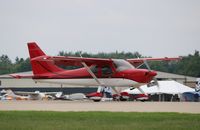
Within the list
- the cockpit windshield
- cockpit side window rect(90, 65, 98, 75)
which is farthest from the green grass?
cockpit side window rect(90, 65, 98, 75)

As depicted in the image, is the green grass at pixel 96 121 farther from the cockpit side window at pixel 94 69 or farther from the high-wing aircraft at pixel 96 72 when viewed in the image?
the cockpit side window at pixel 94 69

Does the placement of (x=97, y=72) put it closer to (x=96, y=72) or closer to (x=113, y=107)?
(x=96, y=72)

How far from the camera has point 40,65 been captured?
42219 mm

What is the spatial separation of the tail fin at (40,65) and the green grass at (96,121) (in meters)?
17.6

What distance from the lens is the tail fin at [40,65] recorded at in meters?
41.7

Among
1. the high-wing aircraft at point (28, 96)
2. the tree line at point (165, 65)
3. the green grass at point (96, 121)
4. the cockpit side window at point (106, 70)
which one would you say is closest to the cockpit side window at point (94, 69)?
the cockpit side window at point (106, 70)

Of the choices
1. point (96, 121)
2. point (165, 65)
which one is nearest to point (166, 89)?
point (96, 121)

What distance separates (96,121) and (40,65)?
861 inches

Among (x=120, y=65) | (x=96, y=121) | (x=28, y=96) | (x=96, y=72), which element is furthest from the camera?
(x=28, y=96)

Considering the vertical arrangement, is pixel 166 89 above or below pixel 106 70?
below

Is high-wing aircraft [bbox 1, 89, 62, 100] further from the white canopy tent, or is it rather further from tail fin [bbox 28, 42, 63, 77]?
tail fin [bbox 28, 42, 63, 77]

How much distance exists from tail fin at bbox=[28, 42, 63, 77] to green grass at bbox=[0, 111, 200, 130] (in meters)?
17.6

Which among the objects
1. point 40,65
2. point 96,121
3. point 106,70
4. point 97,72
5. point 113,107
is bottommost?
point 113,107

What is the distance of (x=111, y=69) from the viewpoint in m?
38.7
